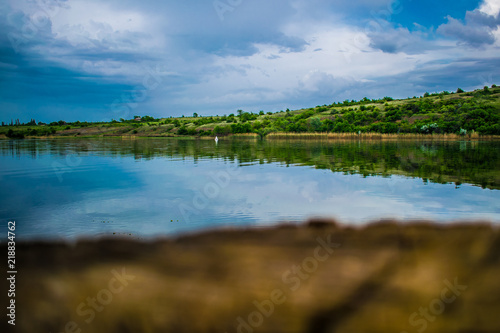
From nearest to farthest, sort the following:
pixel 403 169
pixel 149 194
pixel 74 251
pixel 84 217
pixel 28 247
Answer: pixel 74 251 < pixel 28 247 < pixel 84 217 < pixel 149 194 < pixel 403 169

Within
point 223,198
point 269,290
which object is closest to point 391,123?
point 223,198

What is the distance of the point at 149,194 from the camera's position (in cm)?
1108

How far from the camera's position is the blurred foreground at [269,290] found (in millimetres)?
3109

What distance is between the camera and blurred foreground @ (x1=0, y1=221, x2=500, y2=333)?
311 centimetres

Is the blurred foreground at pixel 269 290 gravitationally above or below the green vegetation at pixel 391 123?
below

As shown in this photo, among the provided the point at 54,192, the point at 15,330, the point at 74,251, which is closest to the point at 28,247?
the point at 74,251

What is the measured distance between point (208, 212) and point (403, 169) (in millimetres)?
12120

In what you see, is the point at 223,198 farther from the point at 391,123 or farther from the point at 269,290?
the point at 391,123

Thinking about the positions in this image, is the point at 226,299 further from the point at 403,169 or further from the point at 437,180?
the point at 403,169

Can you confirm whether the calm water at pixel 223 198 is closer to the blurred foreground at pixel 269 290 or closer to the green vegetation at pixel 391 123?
the blurred foreground at pixel 269 290

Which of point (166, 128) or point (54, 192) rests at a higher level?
point (166, 128)

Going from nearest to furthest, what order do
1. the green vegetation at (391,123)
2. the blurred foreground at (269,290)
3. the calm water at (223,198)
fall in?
the blurred foreground at (269,290), the calm water at (223,198), the green vegetation at (391,123)

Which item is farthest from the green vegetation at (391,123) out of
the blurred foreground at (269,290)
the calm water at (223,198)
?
the blurred foreground at (269,290)

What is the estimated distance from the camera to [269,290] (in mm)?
3461
